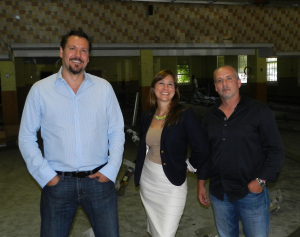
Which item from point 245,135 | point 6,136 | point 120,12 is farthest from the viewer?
point 120,12

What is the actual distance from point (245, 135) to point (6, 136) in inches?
263

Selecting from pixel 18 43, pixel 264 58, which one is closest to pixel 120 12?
pixel 18 43

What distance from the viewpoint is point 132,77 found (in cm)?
1753

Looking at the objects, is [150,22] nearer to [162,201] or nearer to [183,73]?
[162,201]

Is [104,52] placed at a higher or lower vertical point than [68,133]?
higher

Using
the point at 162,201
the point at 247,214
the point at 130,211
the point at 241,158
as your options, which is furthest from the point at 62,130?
the point at 130,211

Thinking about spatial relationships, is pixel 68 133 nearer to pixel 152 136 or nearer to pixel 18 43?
pixel 152 136

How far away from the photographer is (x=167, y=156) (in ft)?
7.23

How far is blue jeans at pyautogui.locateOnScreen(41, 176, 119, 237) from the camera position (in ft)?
6.01

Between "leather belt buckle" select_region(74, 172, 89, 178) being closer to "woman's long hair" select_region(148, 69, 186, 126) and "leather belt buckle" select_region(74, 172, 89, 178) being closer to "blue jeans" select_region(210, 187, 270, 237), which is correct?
"woman's long hair" select_region(148, 69, 186, 126)

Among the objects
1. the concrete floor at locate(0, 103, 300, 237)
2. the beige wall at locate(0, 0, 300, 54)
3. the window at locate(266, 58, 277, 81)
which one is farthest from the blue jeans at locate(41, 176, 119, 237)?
the window at locate(266, 58, 277, 81)

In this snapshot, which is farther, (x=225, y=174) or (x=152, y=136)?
(x=152, y=136)

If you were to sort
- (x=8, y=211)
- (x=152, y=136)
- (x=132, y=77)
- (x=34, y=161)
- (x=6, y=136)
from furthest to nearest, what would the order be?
1. (x=132, y=77)
2. (x=6, y=136)
3. (x=8, y=211)
4. (x=152, y=136)
5. (x=34, y=161)

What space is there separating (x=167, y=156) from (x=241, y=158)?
50cm
